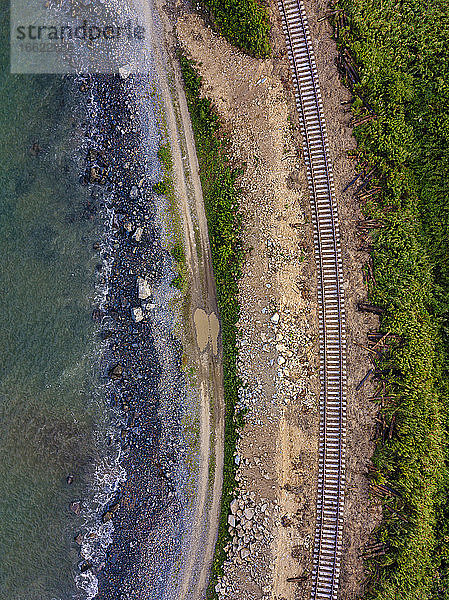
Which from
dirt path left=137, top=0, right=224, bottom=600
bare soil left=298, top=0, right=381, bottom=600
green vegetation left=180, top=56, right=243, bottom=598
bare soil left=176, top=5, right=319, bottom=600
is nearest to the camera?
bare soil left=298, top=0, right=381, bottom=600

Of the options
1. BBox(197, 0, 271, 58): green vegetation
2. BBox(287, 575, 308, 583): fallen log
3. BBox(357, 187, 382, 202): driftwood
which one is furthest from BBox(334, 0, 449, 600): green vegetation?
BBox(197, 0, 271, 58): green vegetation

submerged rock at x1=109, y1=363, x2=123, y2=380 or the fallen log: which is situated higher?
submerged rock at x1=109, y1=363, x2=123, y2=380

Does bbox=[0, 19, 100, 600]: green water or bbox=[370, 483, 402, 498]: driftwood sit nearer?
bbox=[370, 483, 402, 498]: driftwood

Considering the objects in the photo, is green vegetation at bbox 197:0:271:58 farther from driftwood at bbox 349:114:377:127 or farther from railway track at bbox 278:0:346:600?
driftwood at bbox 349:114:377:127

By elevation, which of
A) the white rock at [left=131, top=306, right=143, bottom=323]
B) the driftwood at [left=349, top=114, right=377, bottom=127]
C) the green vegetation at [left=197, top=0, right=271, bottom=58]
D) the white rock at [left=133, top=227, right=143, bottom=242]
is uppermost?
the green vegetation at [left=197, top=0, right=271, bottom=58]

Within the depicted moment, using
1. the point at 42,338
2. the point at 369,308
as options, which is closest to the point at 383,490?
the point at 369,308

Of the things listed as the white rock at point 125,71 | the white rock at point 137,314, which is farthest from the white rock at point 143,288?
the white rock at point 125,71

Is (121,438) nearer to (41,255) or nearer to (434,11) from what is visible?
(41,255)

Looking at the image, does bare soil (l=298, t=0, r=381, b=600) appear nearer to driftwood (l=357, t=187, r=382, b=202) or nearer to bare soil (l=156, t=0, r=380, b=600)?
bare soil (l=156, t=0, r=380, b=600)

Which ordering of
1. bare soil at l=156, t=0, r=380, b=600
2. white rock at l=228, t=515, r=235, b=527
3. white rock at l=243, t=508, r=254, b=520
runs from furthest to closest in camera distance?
white rock at l=228, t=515, r=235, b=527 < white rock at l=243, t=508, r=254, b=520 < bare soil at l=156, t=0, r=380, b=600
